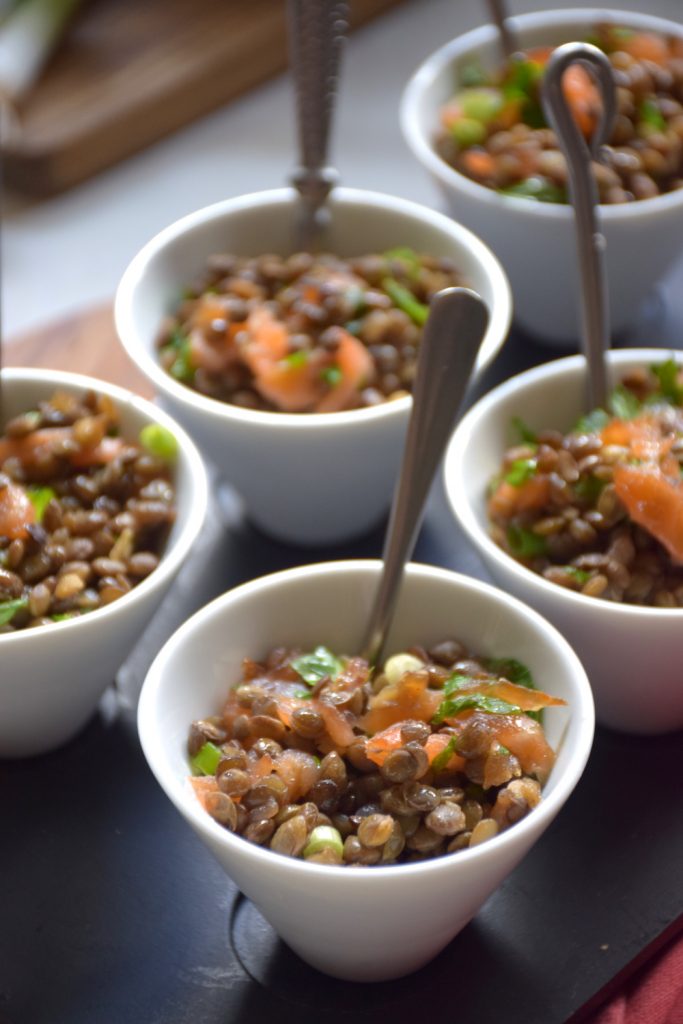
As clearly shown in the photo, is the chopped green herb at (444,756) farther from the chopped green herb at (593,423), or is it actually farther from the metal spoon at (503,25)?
the metal spoon at (503,25)

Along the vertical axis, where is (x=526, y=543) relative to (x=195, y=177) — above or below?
above

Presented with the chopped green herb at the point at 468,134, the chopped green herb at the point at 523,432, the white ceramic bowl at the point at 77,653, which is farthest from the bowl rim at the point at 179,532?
the chopped green herb at the point at 468,134

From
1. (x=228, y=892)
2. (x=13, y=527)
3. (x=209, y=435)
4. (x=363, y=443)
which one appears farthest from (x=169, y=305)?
(x=228, y=892)

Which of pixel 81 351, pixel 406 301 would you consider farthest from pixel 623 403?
pixel 81 351

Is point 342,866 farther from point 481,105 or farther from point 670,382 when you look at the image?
point 481,105

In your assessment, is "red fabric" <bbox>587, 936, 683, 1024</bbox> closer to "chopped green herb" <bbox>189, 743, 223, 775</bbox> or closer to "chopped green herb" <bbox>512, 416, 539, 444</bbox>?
"chopped green herb" <bbox>189, 743, 223, 775</bbox>
